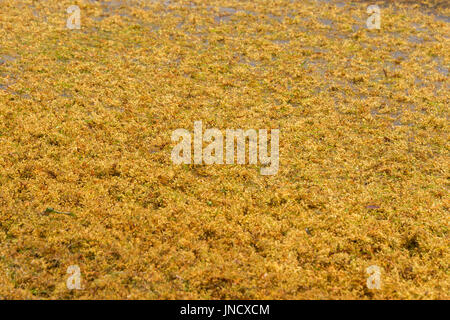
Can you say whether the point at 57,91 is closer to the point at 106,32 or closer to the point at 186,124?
the point at 186,124

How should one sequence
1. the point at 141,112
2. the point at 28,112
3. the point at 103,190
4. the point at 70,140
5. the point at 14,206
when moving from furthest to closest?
1. the point at 141,112
2. the point at 28,112
3. the point at 70,140
4. the point at 103,190
5. the point at 14,206

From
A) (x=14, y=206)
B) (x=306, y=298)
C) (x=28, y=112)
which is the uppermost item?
(x=28, y=112)

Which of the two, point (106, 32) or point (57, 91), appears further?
point (106, 32)

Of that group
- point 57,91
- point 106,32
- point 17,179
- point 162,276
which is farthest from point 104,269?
point 106,32

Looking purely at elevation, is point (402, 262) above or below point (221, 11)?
below

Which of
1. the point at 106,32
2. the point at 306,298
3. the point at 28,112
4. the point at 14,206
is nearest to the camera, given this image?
the point at 306,298

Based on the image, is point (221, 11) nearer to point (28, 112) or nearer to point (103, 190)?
point (28, 112)
